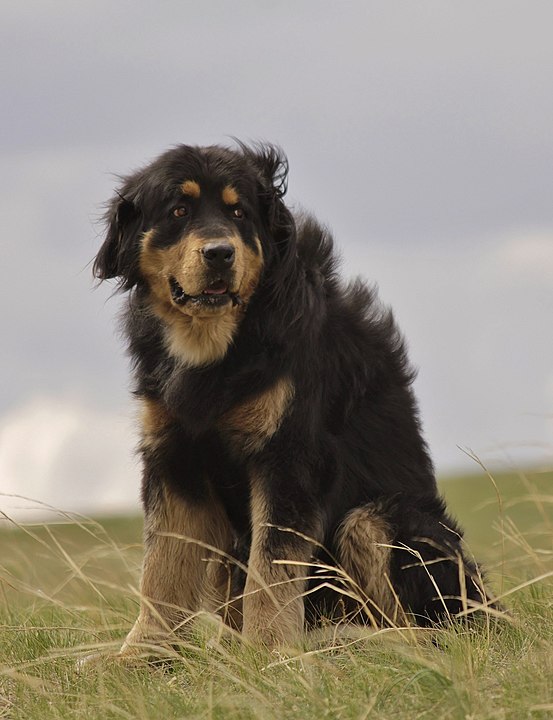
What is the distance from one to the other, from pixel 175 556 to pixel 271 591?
684 mm

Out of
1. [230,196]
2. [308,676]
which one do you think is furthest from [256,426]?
[308,676]

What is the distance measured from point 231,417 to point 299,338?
50 cm

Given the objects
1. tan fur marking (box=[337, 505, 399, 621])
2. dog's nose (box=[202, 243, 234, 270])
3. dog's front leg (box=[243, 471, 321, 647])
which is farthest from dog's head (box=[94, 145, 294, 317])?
tan fur marking (box=[337, 505, 399, 621])

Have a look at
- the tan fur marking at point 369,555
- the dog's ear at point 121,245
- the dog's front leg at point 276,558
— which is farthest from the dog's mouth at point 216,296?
the tan fur marking at point 369,555

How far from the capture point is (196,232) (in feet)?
16.3

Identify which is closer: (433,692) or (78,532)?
(433,692)

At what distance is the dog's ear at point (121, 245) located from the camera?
5277 millimetres

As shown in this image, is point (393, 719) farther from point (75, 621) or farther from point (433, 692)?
point (75, 621)

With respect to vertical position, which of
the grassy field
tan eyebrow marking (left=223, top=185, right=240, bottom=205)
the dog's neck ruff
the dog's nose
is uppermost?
tan eyebrow marking (left=223, top=185, right=240, bottom=205)

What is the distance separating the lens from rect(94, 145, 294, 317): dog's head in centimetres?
492

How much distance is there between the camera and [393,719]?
322cm

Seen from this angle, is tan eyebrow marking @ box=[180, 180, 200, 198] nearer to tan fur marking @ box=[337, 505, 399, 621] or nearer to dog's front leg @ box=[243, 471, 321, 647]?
dog's front leg @ box=[243, 471, 321, 647]

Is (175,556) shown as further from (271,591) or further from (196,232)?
(196,232)

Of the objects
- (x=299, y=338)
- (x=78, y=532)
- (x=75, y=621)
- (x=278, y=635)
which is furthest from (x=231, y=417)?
(x=78, y=532)
